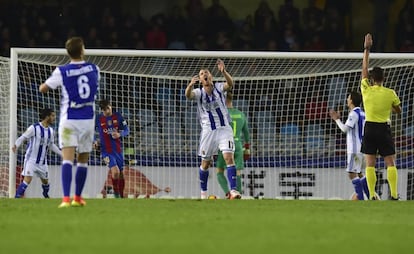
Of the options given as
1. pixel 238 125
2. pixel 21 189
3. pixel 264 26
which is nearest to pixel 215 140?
pixel 238 125

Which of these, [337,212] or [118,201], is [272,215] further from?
[118,201]

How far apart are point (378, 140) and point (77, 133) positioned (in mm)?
5334

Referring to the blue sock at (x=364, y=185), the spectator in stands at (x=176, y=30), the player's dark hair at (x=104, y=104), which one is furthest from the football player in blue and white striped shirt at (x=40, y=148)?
the spectator in stands at (x=176, y=30)

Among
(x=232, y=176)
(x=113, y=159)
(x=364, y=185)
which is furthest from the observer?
(x=113, y=159)

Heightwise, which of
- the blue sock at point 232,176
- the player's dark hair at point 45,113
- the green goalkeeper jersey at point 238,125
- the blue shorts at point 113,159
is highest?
the player's dark hair at point 45,113

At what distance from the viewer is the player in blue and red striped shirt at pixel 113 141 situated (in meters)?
19.5

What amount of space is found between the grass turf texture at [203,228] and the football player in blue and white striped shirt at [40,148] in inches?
210

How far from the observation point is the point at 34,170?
19203mm

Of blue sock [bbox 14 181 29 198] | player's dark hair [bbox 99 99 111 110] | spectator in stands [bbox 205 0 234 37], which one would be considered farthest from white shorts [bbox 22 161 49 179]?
spectator in stands [bbox 205 0 234 37]

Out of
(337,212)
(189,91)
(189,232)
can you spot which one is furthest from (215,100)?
(189,232)

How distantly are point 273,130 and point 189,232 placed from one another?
1123 cm

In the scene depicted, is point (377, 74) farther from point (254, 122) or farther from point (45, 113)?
point (45, 113)

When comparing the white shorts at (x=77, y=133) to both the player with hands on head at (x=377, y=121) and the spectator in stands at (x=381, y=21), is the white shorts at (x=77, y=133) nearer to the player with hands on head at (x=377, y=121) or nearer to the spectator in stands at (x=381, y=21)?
the player with hands on head at (x=377, y=121)

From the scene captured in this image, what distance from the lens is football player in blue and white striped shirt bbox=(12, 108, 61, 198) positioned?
754 inches
